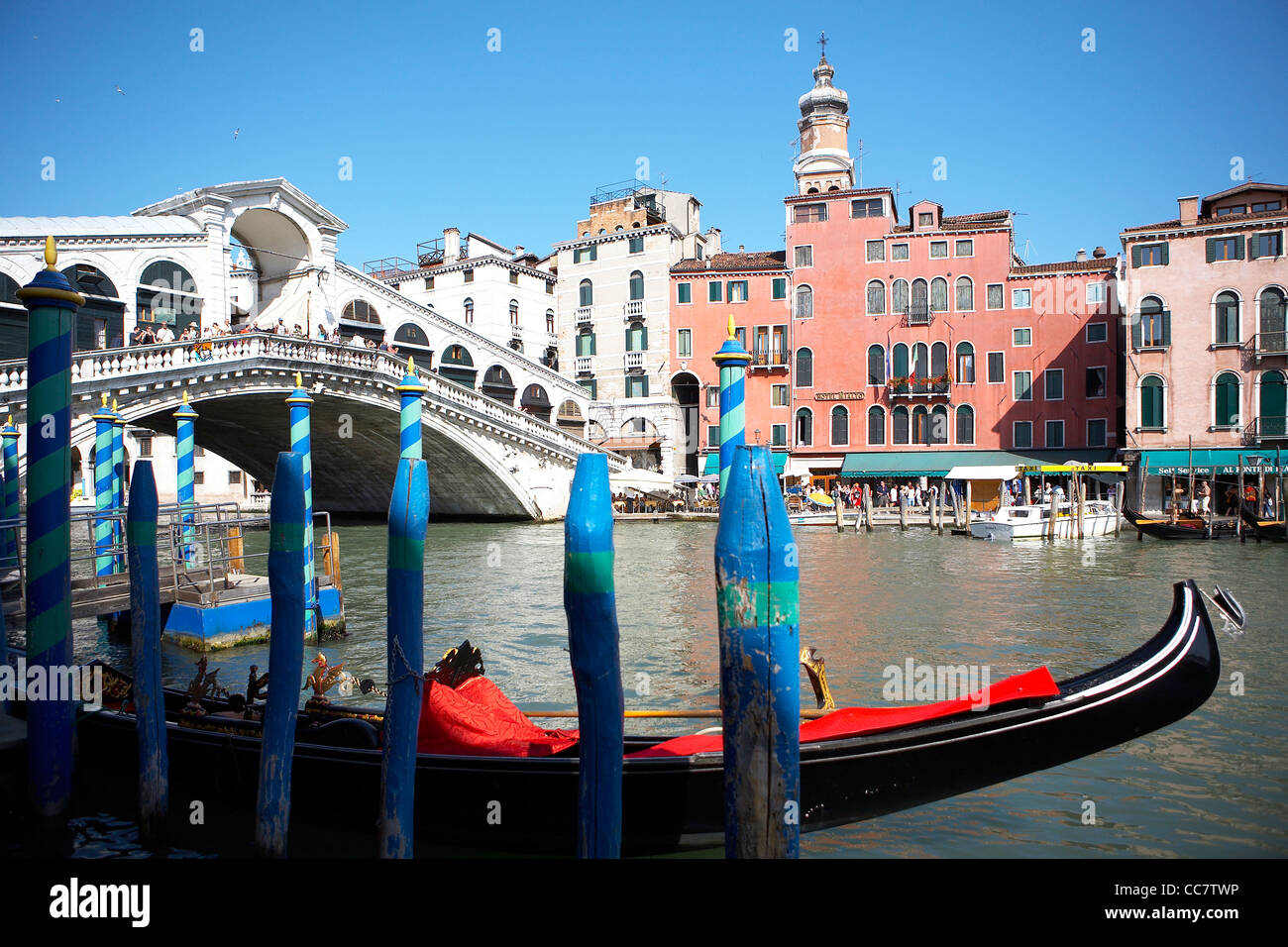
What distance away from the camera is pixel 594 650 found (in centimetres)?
286

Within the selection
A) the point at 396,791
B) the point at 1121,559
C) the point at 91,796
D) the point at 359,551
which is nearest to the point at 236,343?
the point at 359,551

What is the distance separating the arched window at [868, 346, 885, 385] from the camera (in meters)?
26.8

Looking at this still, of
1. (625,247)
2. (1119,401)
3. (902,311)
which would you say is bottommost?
(1119,401)

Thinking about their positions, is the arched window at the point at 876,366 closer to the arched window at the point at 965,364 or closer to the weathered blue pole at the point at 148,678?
the arched window at the point at 965,364

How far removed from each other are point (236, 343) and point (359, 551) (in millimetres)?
4597

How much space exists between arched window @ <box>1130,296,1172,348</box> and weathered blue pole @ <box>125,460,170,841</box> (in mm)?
24479

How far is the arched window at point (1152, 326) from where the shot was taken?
2266 cm

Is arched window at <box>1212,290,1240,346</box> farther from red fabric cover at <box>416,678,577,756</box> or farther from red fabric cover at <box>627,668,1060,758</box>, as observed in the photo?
red fabric cover at <box>416,678,577,756</box>

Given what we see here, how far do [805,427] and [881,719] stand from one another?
2423 centimetres

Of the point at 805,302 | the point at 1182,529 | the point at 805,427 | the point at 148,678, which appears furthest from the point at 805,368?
the point at 148,678

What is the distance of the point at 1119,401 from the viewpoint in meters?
24.8

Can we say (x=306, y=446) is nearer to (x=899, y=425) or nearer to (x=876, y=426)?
(x=876, y=426)
